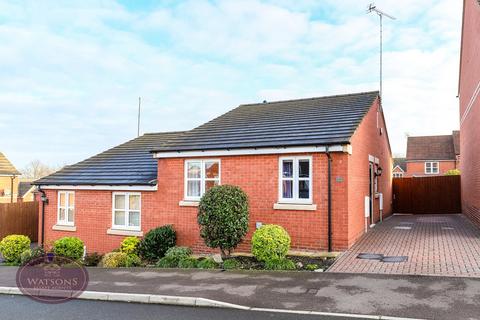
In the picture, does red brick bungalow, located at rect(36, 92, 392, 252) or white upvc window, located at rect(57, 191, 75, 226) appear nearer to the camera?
red brick bungalow, located at rect(36, 92, 392, 252)

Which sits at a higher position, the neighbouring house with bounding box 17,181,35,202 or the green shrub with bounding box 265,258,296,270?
the neighbouring house with bounding box 17,181,35,202

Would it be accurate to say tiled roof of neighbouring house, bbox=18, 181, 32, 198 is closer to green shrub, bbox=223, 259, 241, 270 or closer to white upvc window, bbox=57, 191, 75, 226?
white upvc window, bbox=57, 191, 75, 226

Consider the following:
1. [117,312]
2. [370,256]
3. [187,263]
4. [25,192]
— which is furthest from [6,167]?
[370,256]

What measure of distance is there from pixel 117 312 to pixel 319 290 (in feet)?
11.9

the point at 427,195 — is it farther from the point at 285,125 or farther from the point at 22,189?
the point at 22,189

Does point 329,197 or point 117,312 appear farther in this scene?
point 329,197

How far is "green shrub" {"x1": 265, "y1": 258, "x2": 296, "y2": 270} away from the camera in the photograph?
366 inches

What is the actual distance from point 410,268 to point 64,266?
9.12 meters

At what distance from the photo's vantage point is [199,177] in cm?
1313

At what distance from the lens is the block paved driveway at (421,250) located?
8.44 meters

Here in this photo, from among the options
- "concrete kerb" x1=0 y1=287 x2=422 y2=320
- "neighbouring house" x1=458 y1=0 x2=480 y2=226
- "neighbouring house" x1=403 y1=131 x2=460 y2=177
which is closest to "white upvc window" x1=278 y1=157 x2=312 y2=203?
"concrete kerb" x1=0 y1=287 x2=422 y2=320

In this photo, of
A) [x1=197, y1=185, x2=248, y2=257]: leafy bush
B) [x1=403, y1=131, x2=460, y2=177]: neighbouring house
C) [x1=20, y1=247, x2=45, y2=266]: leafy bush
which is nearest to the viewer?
[x1=197, y1=185, x2=248, y2=257]: leafy bush

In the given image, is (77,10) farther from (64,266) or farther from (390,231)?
(390,231)

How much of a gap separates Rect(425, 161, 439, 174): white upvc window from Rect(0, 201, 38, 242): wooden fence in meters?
42.5
